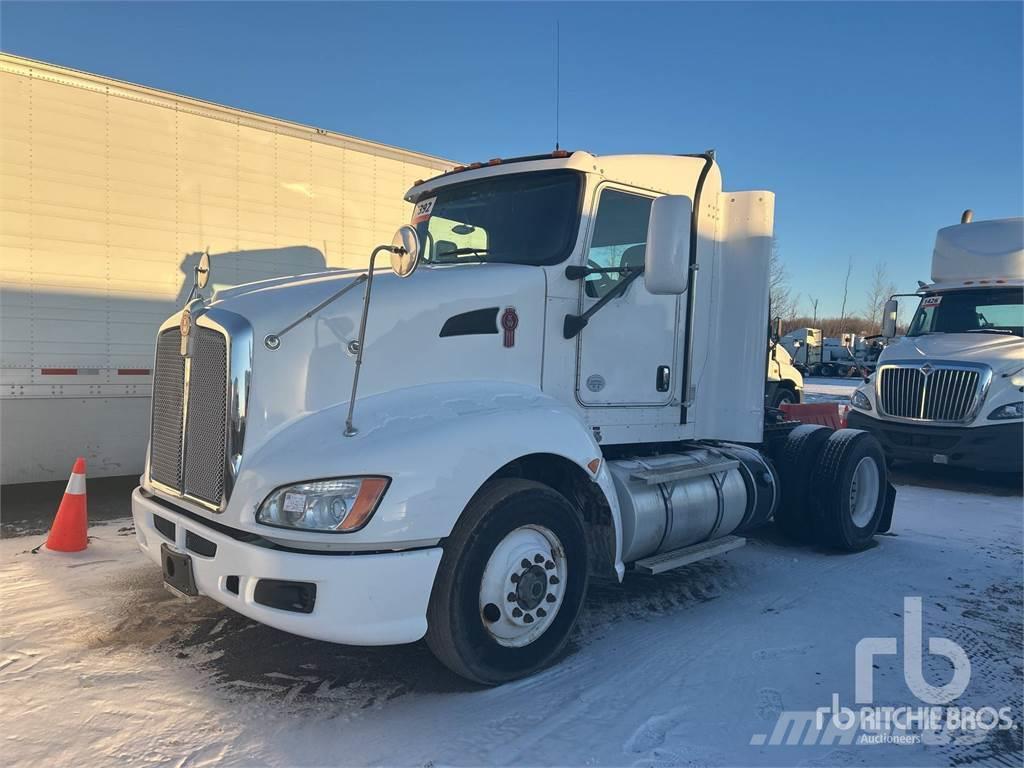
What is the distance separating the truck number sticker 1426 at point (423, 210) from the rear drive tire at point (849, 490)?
3989mm

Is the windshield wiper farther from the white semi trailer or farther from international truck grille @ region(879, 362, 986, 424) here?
international truck grille @ region(879, 362, 986, 424)

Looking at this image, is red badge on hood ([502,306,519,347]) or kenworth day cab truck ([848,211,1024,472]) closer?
red badge on hood ([502,306,519,347])

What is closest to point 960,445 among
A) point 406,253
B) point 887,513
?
point 887,513

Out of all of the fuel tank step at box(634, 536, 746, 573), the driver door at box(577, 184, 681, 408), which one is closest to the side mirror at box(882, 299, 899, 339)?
the fuel tank step at box(634, 536, 746, 573)

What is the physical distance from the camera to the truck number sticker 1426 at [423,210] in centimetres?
518

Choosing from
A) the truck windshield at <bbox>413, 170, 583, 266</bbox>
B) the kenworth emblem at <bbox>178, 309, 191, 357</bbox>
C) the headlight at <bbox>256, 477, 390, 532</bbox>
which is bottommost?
the headlight at <bbox>256, 477, 390, 532</bbox>

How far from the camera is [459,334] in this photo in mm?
3918

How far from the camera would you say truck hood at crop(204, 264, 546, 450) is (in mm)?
3441

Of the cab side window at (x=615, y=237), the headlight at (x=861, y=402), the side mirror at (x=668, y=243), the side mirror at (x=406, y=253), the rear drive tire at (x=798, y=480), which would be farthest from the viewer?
the headlight at (x=861, y=402)

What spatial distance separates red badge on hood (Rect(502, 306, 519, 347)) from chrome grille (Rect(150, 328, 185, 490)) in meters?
1.72

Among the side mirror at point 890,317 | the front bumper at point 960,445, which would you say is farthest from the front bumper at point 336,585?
the side mirror at point 890,317

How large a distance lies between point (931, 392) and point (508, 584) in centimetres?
861

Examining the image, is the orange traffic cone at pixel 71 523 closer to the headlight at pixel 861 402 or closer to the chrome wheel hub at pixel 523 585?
the chrome wheel hub at pixel 523 585

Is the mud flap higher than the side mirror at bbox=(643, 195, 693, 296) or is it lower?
lower
